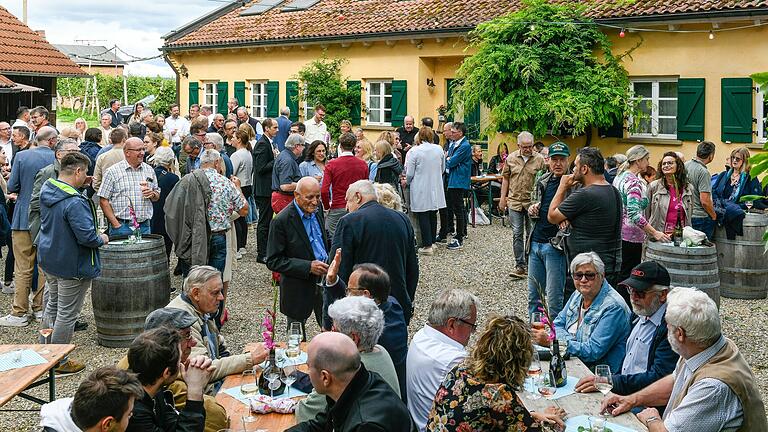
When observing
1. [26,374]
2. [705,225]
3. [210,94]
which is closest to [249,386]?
[26,374]

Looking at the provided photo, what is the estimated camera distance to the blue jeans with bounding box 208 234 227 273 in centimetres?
858

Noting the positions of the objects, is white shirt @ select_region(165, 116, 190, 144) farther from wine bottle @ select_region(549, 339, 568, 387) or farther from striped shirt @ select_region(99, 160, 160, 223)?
wine bottle @ select_region(549, 339, 568, 387)

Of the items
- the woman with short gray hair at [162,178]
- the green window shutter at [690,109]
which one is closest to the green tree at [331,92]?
the green window shutter at [690,109]

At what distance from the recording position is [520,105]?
16750 millimetres

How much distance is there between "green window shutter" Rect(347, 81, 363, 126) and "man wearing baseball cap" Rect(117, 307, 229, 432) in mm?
17829

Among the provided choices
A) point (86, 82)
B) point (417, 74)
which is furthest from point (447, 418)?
point (86, 82)

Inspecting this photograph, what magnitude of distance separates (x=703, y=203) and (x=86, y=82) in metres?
49.4

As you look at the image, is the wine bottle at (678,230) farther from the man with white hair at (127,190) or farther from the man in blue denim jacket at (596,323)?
the man with white hair at (127,190)

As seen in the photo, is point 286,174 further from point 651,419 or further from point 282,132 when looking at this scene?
point 651,419

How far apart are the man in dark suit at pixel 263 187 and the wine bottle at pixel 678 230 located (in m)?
5.34

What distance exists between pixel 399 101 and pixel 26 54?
10.1 m

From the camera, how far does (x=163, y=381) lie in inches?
156

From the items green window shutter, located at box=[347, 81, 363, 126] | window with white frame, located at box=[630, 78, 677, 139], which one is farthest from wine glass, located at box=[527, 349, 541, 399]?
green window shutter, located at box=[347, 81, 363, 126]

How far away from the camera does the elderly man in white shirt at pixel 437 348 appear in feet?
14.9
